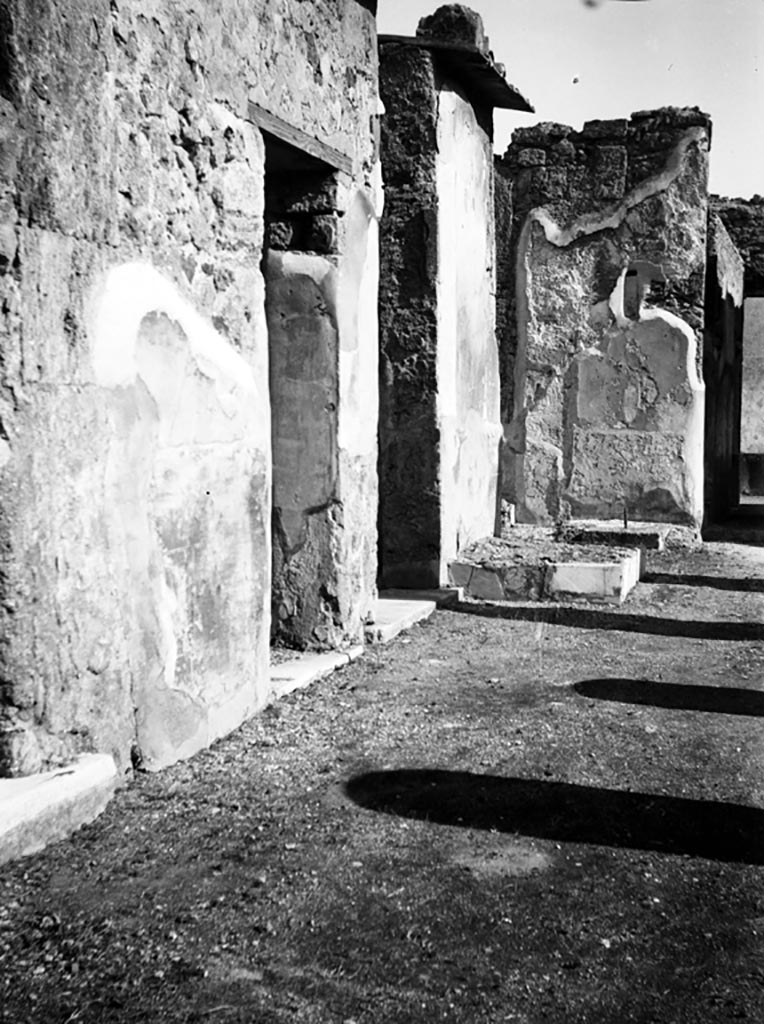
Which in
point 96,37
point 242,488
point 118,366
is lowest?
point 242,488

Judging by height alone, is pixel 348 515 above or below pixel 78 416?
below

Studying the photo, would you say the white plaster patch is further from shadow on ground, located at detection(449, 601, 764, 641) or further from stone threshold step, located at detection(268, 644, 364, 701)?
shadow on ground, located at detection(449, 601, 764, 641)

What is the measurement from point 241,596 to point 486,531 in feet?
12.4

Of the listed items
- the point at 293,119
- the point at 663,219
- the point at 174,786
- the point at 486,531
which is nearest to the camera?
the point at 174,786

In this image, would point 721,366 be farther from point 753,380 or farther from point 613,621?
point 753,380

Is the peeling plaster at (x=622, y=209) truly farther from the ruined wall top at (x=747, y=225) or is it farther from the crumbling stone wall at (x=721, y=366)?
the ruined wall top at (x=747, y=225)

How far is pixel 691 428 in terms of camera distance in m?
8.85

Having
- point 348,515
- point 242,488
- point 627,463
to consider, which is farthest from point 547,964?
point 627,463

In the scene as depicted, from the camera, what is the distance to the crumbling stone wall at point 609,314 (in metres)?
8.78

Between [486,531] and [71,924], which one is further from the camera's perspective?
[486,531]

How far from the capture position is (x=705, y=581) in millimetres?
7297

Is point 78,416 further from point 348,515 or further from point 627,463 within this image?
point 627,463

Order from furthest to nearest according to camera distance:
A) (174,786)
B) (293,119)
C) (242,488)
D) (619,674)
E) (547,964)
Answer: (619,674) < (293,119) < (242,488) < (174,786) < (547,964)

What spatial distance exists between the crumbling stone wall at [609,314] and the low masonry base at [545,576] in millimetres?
2328
